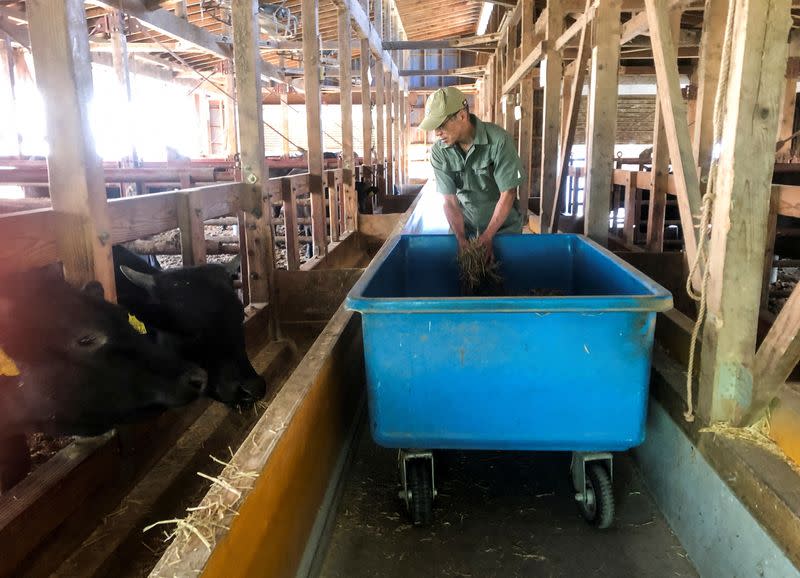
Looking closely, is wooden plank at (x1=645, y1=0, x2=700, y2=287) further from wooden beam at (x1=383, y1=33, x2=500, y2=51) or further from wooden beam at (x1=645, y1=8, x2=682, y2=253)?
wooden beam at (x1=383, y1=33, x2=500, y2=51)

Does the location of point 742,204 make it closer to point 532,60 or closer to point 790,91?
point 532,60

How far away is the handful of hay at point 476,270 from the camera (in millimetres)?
3662

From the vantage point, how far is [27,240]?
2.39 meters

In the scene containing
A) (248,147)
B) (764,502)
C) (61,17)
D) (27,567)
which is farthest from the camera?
(248,147)

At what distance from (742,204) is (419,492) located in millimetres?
1622

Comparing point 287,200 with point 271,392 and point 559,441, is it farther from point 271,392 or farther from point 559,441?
point 559,441

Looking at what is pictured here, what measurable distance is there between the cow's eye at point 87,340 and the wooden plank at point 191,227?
120 centimetres

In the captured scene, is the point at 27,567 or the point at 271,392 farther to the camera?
the point at 271,392

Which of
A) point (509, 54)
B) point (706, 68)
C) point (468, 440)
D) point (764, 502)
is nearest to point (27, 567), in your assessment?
point (468, 440)

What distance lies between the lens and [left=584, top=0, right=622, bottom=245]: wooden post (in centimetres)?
427

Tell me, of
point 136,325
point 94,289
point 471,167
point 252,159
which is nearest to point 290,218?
point 252,159

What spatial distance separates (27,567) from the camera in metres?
2.32

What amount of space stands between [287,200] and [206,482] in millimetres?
2910

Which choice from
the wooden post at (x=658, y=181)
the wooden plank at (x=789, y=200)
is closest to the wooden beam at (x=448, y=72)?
the wooden post at (x=658, y=181)
